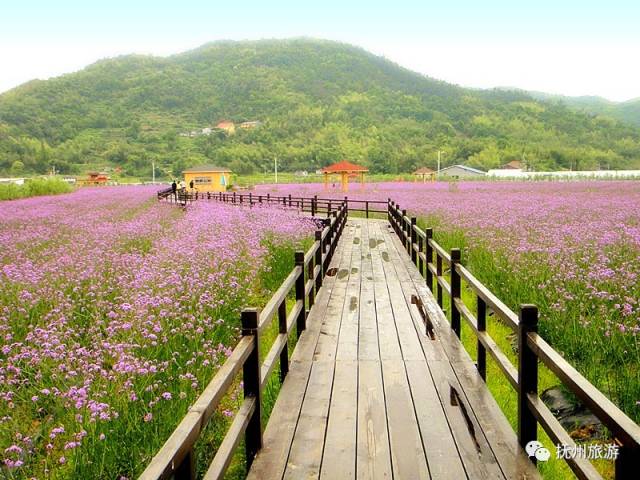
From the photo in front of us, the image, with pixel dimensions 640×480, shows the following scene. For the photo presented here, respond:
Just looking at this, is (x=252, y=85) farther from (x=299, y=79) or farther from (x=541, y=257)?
(x=541, y=257)

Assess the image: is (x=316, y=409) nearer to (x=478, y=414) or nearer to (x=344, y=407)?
(x=344, y=407)

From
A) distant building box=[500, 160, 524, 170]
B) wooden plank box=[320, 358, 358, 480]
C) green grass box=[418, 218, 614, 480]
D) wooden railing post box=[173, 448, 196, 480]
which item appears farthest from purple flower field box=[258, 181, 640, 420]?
distant building box=[500, 160, 524, 170]

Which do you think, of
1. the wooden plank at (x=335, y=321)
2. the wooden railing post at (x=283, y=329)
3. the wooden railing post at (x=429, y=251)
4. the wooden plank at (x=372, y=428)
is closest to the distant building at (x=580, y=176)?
the wooden plank at (x=335, y=321)

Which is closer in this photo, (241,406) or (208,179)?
(241,406)

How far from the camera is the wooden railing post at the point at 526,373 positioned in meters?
3.33

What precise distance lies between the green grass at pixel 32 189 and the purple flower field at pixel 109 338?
21.5 metres

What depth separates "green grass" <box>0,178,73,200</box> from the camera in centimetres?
3138

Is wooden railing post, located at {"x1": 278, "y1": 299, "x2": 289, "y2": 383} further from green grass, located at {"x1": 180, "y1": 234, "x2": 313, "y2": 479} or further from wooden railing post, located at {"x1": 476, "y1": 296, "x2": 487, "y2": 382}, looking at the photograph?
wooden railing post, located at {"x1": 476, "y1": 296, "x2": 487, "y2": 382}

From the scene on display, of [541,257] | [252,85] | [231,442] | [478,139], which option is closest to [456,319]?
[541,257]

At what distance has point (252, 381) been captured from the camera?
3527 mm

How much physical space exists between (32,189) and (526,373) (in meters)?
38.4

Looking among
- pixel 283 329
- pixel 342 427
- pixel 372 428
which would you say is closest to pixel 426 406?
pixel 372 428

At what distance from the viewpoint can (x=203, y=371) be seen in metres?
4.92

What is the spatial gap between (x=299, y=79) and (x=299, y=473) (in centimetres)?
17192
